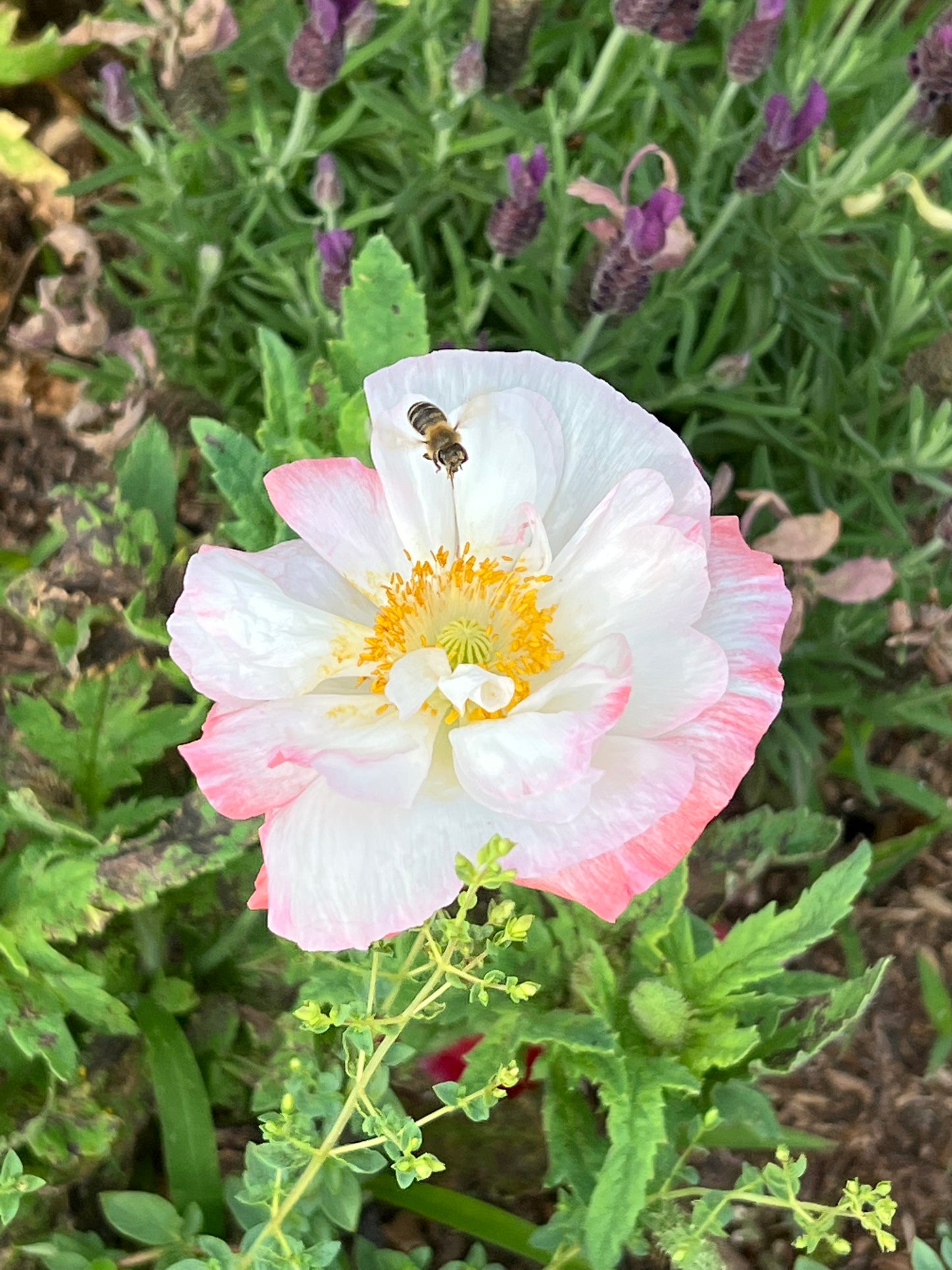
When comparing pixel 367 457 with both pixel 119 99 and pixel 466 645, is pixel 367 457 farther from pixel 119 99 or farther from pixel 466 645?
pixel 119 99

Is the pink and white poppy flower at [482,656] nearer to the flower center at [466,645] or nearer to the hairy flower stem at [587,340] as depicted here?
the flower center at [466,645]

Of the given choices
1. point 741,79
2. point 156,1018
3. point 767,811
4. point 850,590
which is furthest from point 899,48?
point 156,1018

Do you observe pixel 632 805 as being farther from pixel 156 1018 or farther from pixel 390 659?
pixel 156 1018

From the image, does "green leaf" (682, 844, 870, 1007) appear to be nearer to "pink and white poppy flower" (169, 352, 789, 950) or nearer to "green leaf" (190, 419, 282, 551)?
"pink and white poppy flower" (169, 352, 789, 950)

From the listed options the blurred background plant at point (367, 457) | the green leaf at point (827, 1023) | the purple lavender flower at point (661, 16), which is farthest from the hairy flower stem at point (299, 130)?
the green leaf at point (827, 1023)

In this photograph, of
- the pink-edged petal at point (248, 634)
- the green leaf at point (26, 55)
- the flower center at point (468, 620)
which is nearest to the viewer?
the pink-edged petal at point (248, 634)

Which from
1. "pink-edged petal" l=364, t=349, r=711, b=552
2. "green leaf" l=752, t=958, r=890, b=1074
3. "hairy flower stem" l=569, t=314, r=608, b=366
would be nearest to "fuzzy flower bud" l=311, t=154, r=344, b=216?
"hairy flower stem" l=569, t=314, r=608, b=366
